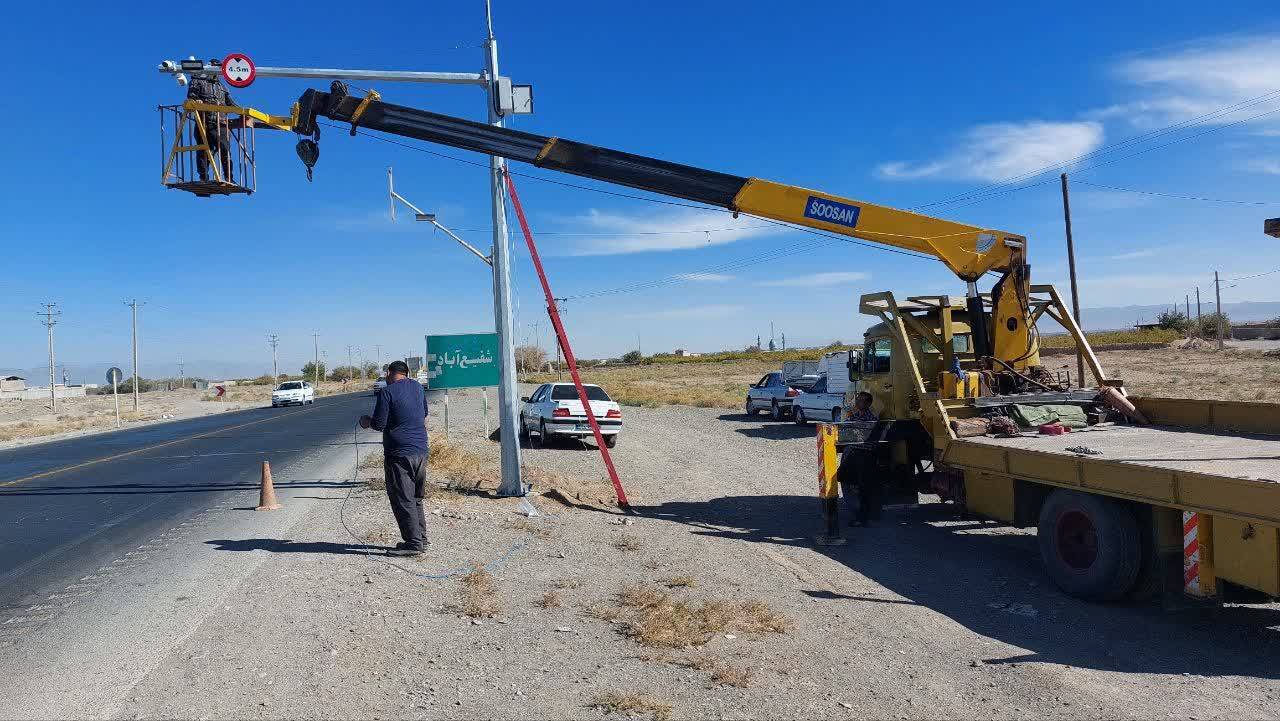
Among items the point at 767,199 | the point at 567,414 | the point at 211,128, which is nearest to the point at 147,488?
the point at 211,128

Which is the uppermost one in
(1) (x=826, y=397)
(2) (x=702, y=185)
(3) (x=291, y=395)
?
(2) (x=702, y=185)

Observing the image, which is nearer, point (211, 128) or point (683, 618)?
point (683, 618)

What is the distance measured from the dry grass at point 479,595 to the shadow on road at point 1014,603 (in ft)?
9.07

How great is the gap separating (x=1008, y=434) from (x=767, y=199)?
13.6ft

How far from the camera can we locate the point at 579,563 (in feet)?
27.4

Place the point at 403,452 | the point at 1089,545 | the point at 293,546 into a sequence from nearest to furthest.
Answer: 1. the point at 1089,545
2. the point at 403,452
3. the point at 293,546

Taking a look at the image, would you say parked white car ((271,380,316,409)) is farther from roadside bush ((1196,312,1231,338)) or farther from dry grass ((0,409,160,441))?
roadside bush ((1196,312,1231,338))

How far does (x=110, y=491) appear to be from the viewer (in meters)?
13.9

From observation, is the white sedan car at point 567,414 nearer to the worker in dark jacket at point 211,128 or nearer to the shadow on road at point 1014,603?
the shadow on road at point 1014,603

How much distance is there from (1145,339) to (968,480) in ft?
257

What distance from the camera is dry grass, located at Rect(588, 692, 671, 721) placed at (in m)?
4.61

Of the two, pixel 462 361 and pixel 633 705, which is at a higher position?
pixel 462 361

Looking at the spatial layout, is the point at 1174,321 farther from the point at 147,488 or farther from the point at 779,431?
the point at 147,488

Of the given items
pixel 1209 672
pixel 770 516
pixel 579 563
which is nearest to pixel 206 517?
pixel 579 563
